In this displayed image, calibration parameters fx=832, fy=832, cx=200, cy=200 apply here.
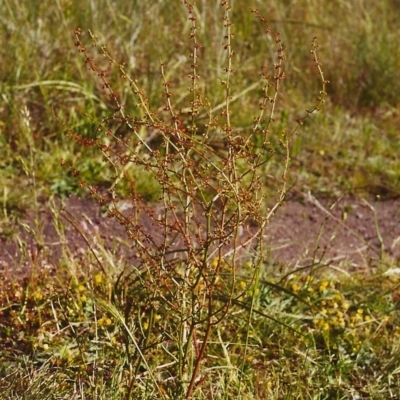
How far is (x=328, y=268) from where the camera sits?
3.35 metres

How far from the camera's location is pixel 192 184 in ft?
8.13

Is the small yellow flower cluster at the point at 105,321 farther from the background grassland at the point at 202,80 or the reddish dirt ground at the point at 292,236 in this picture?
the background grassland at the point at 202,80

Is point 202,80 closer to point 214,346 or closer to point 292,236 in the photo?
point 292,236

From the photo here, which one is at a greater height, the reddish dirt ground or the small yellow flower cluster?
the small yellow flower cluster

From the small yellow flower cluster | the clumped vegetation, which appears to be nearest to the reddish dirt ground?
the clumped vegetation

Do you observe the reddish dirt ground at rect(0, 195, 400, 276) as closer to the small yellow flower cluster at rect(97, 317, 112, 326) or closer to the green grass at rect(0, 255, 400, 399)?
the green grass at rect(0, 255, 400, 399)

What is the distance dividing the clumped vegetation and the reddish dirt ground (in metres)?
0.08

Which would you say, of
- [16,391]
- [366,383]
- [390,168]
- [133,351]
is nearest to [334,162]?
[390,168]

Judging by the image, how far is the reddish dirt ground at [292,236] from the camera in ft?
10.6

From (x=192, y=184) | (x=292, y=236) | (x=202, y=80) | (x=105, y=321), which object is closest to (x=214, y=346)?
(x=105, y=321)

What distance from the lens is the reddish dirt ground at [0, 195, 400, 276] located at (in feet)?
10.6

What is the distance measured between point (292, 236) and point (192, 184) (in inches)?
55.7

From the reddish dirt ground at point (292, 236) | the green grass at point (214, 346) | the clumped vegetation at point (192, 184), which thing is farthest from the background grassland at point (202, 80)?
the green grass at point (214, 346)

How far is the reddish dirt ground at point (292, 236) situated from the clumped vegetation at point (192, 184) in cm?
8
